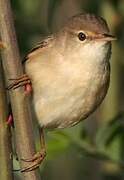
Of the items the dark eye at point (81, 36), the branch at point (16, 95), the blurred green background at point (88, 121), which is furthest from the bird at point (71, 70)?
the branch at point (16, 95)

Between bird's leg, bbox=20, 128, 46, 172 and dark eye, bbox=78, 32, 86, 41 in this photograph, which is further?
dark eye, bbox=78, 32, 86, 41

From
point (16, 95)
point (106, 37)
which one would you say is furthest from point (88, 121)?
point (16, 95)

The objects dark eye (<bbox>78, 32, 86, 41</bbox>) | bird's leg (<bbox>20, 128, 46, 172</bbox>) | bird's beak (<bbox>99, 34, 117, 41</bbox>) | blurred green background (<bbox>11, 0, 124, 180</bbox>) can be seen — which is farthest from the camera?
blurred green background (<bbox>11, 0, 124, 180</bbox>)

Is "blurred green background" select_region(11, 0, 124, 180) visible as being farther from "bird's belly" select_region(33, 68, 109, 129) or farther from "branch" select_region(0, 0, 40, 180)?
"branch" select_region(0, 0, 40, 180)

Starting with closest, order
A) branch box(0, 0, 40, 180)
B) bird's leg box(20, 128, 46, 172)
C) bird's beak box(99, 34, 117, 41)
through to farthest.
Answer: branch box(0, 0, 40, 180)
bird's leg box(20, 128, 46, 172)
bird's beak box(99, 34, 117, 41)

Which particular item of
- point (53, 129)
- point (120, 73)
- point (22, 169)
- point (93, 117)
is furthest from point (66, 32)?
point (93, 117)

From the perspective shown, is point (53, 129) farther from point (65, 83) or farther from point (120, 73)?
point (120, 73)

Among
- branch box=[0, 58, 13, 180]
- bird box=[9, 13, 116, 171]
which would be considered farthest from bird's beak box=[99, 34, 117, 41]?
branch box=[0, 58, 13, 180]
